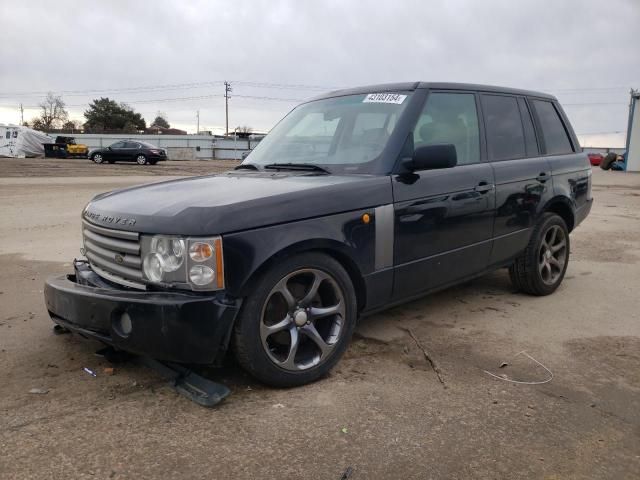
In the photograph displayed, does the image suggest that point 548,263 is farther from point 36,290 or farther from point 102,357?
point 36,290

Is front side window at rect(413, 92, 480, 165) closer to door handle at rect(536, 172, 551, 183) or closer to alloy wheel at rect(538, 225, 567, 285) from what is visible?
door handle at rect(536, 172, 551, 183)

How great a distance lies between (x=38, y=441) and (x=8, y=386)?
740 mm

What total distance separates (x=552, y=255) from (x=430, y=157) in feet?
7.56

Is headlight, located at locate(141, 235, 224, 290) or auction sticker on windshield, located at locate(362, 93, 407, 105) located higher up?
auction sticker on windshield, located at locate(362, 93, 407, 105)

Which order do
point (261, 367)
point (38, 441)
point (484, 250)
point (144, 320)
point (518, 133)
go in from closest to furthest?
point (38, 441) < point (144, 320) < point (261, 367) < point (484, 250) < point (518, 133)

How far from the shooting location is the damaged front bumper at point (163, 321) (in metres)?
2.67

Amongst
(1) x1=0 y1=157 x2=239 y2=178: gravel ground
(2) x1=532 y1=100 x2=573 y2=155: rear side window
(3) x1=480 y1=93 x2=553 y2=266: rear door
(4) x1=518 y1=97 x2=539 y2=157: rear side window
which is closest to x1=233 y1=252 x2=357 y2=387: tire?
(3) x1=480 y1=93 x2=553 y2=266: rear door

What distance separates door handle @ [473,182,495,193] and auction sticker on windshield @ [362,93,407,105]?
2.86 feet

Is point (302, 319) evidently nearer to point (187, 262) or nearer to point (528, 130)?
point (187, 262)

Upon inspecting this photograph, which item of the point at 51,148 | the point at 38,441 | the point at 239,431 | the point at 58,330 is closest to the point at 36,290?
the point at 58,330

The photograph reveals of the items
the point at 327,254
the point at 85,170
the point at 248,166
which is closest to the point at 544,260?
the point at 327,254

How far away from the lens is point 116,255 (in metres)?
3.03

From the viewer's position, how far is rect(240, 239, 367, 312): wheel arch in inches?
110

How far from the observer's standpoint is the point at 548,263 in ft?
16.4
